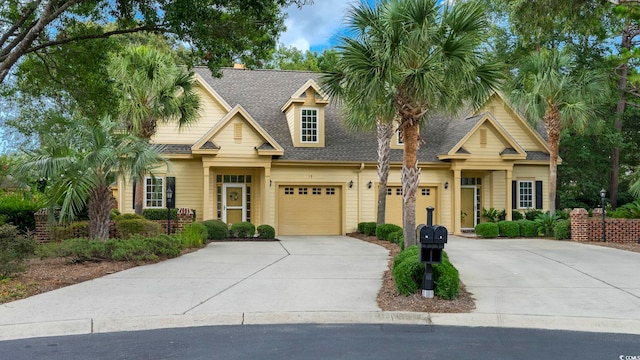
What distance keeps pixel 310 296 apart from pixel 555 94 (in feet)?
54.2

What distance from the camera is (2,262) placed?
31.2 feet

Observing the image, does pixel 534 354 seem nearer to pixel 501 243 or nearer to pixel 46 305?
pixel 46 305

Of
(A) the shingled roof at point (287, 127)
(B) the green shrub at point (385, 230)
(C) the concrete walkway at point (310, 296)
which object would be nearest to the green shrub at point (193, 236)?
(C) the concrete walkway at point (310, 296)

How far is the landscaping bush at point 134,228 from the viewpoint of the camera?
15508mm

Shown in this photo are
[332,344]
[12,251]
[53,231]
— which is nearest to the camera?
[332,344]

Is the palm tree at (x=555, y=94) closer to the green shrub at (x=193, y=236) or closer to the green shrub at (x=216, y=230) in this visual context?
the green shrub at (x=216, y=230)

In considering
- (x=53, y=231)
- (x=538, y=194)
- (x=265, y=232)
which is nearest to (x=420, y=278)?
(x=53, y=231)

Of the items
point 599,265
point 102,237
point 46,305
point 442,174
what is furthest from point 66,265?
point 442,174

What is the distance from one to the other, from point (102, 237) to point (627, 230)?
661 inches

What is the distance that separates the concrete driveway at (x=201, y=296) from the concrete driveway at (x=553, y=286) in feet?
6.20

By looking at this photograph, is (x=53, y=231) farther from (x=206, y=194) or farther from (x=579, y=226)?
(x=579, y=226)

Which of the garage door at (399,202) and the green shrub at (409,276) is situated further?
the garage door at (399,202)

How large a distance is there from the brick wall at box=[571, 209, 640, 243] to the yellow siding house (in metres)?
4.38

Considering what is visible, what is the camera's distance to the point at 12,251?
10109 mm
